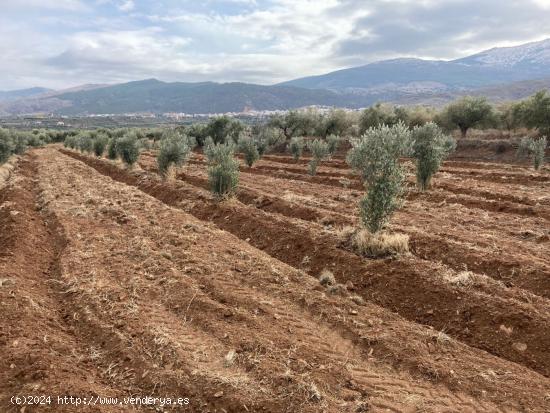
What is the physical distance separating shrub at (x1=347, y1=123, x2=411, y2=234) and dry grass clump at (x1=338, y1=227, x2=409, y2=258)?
0.37m

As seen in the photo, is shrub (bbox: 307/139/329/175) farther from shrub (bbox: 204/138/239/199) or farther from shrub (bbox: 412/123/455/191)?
shrub (bbox: 204/138/239/199)

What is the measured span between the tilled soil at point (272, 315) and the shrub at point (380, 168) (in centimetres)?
148

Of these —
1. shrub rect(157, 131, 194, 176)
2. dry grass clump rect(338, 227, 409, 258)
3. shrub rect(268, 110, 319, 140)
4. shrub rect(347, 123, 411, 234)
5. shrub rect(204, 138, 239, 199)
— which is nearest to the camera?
dry grass clump rect(338, 227, 409, 258)

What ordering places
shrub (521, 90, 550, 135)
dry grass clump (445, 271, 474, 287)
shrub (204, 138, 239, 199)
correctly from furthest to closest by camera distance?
1. shrub (521, 90, 550, 135)
2. shrub (204, 138, 239, 199)
3. dry grass clump (445, 271, 474, 287)

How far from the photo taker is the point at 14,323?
25.8ft

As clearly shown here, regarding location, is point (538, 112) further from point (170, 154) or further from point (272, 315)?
point (272, 315)

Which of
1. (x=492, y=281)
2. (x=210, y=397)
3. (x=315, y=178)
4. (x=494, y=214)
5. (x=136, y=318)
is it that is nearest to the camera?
(x=210, y=397)

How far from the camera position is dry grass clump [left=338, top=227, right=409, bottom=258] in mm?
11820

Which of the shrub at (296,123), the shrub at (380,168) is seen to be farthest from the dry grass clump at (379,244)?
the shrub at (296,123)

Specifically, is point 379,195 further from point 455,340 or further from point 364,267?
point 455,340

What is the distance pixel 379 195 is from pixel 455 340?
16.6 ft

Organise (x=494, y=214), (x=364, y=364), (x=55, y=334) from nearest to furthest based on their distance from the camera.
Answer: (x=364, y=364)
(x=55, y=334)
(x=494, y=214)

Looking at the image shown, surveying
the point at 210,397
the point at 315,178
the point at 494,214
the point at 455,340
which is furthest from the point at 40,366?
the point at 315,178

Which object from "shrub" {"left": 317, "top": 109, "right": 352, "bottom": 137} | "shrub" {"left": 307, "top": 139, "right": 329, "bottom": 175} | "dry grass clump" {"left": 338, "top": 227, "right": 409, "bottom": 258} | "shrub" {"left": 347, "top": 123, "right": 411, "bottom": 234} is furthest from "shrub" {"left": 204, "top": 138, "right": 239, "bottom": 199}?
"shrub" {"left": 317, "top": 109, "right": 352, "bottom": 137}
